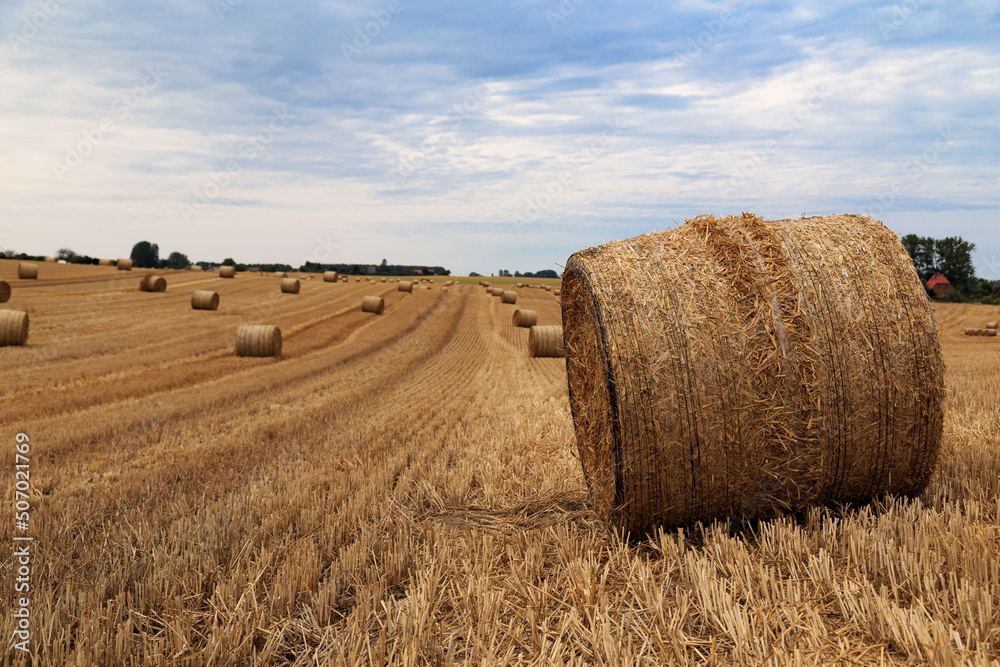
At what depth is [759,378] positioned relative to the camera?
3.88m

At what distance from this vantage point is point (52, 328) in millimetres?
18422

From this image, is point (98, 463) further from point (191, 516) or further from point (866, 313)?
point (866, 313)

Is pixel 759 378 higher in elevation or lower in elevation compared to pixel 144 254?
lower

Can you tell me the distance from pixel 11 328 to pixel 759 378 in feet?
61.9

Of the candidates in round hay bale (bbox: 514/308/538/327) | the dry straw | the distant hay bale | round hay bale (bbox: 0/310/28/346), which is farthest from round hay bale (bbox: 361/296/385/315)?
the dry straw

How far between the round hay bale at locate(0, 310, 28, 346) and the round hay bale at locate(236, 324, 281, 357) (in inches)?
221

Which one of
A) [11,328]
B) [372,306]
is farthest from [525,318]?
[11,328]

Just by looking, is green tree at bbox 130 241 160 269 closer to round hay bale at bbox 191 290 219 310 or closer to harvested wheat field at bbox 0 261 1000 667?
round hay bale at bbox 191 290 219 310

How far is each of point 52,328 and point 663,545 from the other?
21.4m

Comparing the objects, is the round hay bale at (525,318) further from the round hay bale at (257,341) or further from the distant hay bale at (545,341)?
the round hay bale at (257,341)

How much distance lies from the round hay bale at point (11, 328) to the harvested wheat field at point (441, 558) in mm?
9056

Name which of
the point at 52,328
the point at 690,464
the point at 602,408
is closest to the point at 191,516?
the point at 602,408

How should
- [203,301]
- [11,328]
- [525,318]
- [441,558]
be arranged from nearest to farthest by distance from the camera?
1. [441,558]
2. [11,328]
3. [525,318]
4. [203,301]

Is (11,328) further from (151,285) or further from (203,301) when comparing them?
(151,285)
